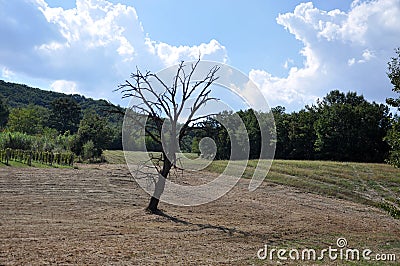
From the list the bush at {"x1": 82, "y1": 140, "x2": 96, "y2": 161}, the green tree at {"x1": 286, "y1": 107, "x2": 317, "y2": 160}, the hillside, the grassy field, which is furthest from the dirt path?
the hillside

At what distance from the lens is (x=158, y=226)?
40.2 ft

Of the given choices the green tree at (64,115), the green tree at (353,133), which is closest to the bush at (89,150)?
the green tree at (353,133)

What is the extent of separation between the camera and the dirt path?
317 inches

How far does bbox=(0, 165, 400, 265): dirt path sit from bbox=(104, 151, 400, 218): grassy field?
8.09 feet

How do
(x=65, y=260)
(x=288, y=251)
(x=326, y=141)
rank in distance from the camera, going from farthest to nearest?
1. (x=326, y=141)
2. (x=288, y=251)
3. (x=65, y=260)

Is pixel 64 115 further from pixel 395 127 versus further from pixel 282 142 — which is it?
pixel 395 127

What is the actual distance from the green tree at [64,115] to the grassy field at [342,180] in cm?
5655

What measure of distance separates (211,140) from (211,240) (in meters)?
6.21

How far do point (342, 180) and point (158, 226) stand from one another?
20.3 m

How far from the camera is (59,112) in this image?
84.4 meters

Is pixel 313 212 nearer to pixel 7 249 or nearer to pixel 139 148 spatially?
pixel 139 148

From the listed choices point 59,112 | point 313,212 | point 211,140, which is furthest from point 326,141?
point 59,112

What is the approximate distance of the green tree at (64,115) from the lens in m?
83.6

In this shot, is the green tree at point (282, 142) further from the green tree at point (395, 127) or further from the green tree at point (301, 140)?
the green tree at point (395, 127)
